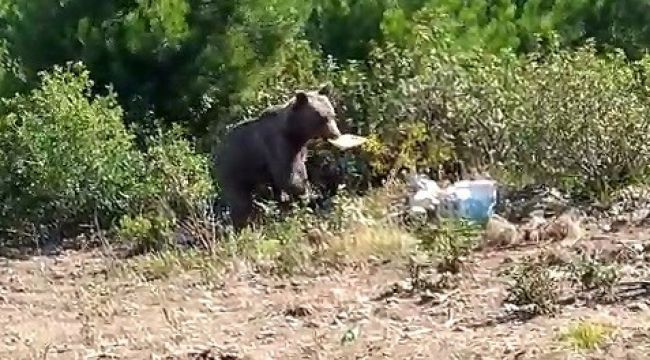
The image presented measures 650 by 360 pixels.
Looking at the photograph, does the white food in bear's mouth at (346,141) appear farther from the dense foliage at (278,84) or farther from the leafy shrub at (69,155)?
the leafy shrub at (69,155)

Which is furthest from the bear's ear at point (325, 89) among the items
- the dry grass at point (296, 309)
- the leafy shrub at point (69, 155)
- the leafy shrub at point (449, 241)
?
the leafy shrub at point (449, 241)

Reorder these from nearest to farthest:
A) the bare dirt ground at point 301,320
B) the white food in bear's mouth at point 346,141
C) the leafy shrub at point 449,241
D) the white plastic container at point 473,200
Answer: the bare dirt ground at point 301,320 < the leafy shrub at point 449,241 < the white plastic container at point 473,200 < the white food in bear's mouth at point 346,141

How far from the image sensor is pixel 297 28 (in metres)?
13.9

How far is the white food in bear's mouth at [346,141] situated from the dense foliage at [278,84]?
0.44 metres

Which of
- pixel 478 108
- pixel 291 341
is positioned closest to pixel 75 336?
A: pixel 291 341

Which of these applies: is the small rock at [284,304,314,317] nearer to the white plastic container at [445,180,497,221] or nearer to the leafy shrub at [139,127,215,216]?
the white plastic container at [445,180,497,221]

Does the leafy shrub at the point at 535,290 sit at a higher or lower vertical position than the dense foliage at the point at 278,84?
lower

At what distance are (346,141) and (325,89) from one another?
0.96 meters

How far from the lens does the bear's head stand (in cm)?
1170

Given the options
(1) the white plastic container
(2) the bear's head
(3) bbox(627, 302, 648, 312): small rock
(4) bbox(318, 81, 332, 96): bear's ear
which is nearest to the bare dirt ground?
(3) bbox(627, 302, 648, 312): small rock

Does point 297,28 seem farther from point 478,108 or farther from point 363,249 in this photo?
point 363,249

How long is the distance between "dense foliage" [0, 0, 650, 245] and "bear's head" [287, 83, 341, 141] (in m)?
0.92

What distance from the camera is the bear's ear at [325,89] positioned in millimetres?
12836

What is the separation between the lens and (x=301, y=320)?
7.88m
